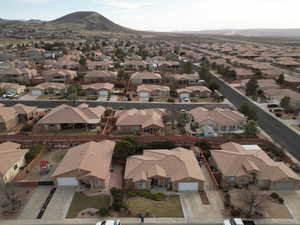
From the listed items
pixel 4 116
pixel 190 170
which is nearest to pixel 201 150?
pixel 190 170

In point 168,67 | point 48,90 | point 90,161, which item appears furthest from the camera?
point 168,67

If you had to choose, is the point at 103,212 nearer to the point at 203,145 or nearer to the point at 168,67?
the point at 203,145

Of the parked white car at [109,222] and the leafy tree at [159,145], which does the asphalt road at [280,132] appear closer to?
the leafy tree at [159,145]

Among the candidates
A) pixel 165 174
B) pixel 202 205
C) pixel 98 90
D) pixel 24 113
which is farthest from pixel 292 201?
pixel 98 90

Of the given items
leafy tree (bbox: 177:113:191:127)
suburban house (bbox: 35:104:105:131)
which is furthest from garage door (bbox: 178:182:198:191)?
suburban house (bbox: 35:104:105:131)

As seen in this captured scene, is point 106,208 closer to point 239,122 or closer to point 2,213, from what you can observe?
point 2,213

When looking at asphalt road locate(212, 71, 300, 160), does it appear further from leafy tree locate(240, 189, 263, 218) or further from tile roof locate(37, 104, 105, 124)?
tile roof locate(37, 104, 105, 124)
